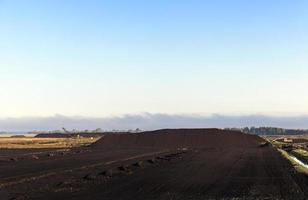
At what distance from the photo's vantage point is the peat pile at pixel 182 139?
116750 millimetres

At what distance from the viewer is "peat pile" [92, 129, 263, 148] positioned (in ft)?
383

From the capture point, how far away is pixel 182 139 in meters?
120

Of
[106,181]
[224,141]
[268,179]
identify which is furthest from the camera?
[224,141]

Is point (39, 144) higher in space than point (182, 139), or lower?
lower

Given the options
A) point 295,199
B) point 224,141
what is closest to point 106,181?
point 295,199

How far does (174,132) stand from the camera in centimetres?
12550

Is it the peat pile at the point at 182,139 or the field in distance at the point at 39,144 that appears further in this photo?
the peat pile at the point at 182,139

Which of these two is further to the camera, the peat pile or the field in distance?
the peat pile

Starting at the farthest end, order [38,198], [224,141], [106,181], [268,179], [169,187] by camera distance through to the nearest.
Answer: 1. [224,141]
2. [268,179]
3. [106,181]
4. [169,187]
5. [38,198]

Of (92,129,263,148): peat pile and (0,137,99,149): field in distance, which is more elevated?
(92,129,263,148): peat pile

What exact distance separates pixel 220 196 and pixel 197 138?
101093mm

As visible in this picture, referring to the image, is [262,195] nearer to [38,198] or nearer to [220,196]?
[220,196]

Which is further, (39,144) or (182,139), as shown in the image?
(182,139)

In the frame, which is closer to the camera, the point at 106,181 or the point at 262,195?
the point at 262,195
